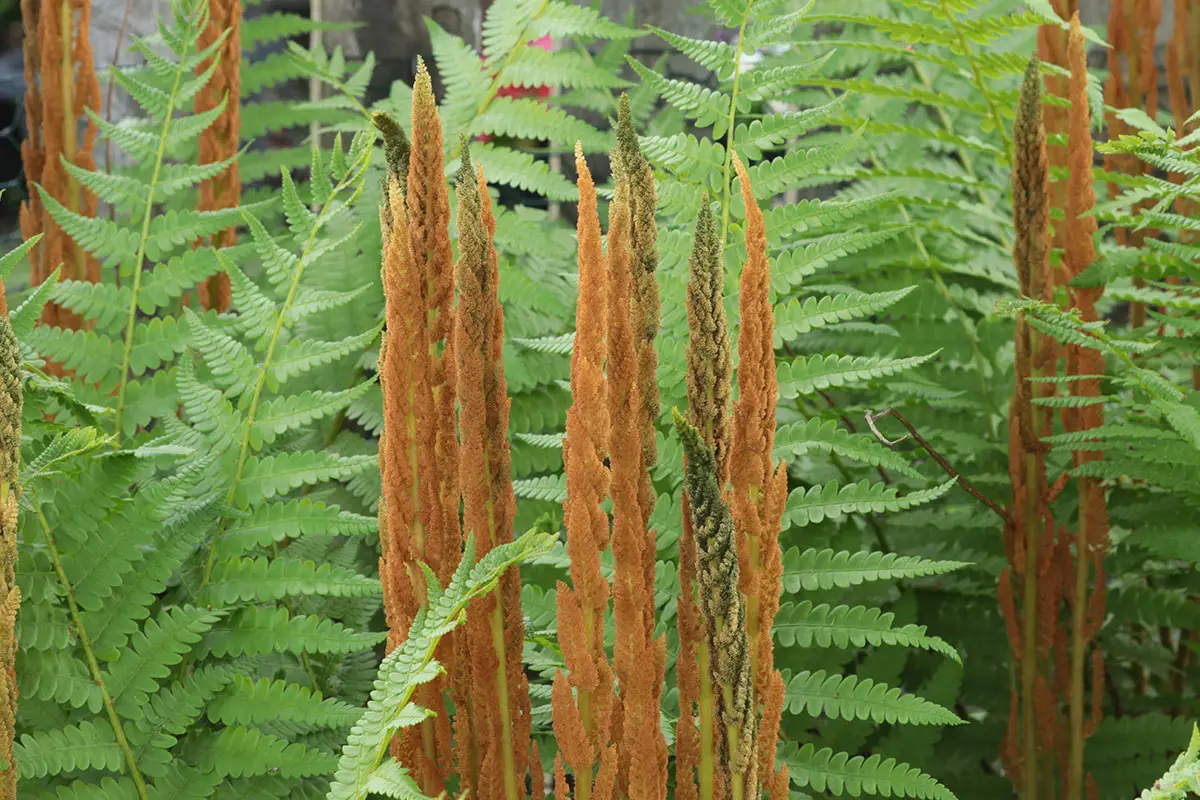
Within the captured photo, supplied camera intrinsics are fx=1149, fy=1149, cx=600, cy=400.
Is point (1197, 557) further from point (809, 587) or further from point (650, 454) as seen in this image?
point (650, 454)

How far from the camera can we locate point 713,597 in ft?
1.38

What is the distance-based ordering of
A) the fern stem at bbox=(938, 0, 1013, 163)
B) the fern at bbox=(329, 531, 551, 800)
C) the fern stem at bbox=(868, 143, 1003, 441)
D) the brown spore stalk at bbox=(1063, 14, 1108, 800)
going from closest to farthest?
the fern at bbox=(329, 531, 551, 800), the brown spore stalk at bbox=(1063, 14, 1108, 800), the fern stem at bbox=(938, 0, 1013, 163), the fern stem at bbox=(868, 143, 1003, 441)

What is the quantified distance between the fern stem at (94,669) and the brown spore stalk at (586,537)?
253mm

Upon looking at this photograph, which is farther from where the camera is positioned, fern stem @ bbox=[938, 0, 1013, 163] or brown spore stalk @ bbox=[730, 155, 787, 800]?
fern stem @ bbox=[938, 0, 1013, 163]

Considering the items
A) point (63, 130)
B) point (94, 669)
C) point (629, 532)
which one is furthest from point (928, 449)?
point (63, 130)

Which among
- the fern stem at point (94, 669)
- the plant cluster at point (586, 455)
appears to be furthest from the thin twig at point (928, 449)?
the fern stem at point (94, 669)

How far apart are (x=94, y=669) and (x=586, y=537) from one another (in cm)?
31

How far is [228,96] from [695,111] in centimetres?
40

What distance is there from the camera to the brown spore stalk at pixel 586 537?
1.47 feet

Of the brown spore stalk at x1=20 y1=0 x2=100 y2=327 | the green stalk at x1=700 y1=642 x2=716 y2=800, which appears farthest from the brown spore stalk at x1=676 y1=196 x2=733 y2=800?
the brown spore stalk at x1=20 y1=0 x2=100 y2=327

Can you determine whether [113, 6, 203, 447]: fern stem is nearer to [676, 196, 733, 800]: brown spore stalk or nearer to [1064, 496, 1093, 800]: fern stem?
[676, 196, 733, 800]: brown spore stalk

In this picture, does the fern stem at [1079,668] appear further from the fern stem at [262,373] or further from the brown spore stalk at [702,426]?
the fern stem at [262,373]

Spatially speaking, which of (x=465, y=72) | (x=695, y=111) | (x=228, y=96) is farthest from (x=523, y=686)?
(x=465, y=72)

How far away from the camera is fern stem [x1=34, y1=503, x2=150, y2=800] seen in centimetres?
59
